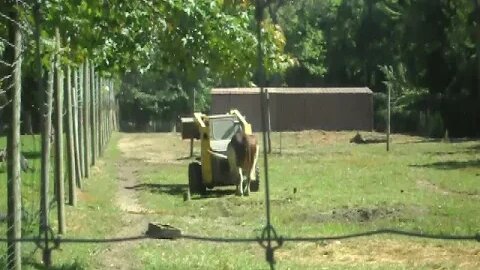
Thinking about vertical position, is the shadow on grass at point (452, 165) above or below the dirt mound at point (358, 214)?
above

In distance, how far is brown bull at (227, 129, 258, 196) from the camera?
19000 millimetres

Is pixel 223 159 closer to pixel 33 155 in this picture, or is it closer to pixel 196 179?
pixel 196 179

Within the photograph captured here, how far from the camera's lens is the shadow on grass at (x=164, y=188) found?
20672mm

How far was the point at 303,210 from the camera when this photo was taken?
16156 mm

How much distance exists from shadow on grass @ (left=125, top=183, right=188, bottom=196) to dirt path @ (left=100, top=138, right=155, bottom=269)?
0.71 feet

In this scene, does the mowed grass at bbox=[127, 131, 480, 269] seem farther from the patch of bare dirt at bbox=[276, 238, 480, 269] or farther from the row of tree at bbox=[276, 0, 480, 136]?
the row of tree at bbox=[276, 0, 480, 136]

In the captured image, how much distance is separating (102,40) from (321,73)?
3729cm

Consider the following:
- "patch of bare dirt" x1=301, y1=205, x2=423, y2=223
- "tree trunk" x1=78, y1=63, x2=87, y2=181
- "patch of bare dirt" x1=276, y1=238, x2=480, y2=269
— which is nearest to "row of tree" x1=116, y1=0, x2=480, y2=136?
"tree trunk" x1=78, y1=63, x2=87, y2=181

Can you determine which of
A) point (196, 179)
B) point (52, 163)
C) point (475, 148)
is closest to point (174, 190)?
point (196, 179)

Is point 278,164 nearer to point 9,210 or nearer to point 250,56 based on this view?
point 250,56

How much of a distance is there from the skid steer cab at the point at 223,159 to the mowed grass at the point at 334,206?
0.34 m

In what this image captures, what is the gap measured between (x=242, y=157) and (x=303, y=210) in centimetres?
319

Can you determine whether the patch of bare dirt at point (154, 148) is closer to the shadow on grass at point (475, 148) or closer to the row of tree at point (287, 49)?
the row of tree at point (287, 49)

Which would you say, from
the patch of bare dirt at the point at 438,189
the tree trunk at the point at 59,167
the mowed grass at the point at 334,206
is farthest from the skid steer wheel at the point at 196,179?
the tree trunk at the point at 59,167
